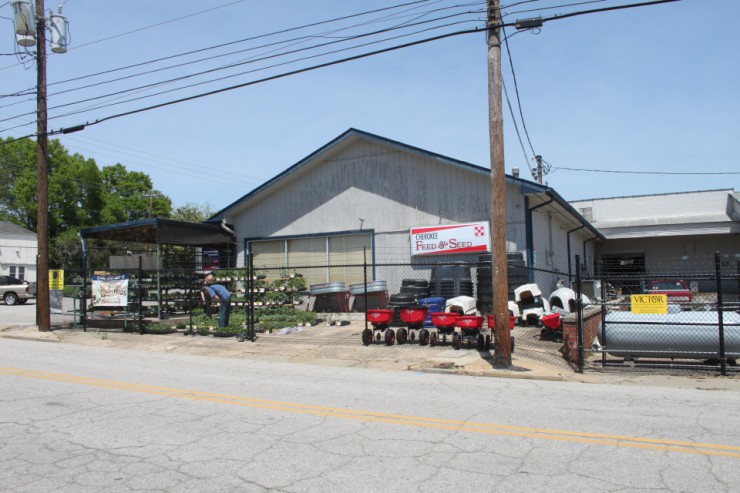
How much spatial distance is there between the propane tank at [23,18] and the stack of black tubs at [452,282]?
45.7ft

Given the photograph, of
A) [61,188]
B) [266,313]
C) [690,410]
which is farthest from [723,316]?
[61,188]

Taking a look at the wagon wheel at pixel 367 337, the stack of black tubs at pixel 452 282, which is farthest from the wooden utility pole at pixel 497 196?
the stack of black tubs at pixel 452 282

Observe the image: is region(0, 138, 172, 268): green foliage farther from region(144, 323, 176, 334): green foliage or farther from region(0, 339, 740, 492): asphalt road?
region(0, 339, 740, 492): asphalt road

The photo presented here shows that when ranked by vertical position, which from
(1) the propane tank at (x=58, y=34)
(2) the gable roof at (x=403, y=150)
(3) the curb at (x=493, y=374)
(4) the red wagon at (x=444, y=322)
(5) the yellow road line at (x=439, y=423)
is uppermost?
(1) the propane tank at (x=58, y=34)

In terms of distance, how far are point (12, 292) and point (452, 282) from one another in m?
28.2

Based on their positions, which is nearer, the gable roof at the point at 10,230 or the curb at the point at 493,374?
the curb at the point at 493,374

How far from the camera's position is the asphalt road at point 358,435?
4648mm

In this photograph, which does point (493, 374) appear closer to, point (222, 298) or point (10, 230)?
point (222, 298)

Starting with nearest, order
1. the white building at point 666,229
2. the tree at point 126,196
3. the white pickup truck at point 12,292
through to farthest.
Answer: the white pickup truck at point 12,292, the white building at point 666,229, the tree at point 126,196

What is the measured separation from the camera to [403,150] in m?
19.7

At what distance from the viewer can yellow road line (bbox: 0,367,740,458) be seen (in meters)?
5.42

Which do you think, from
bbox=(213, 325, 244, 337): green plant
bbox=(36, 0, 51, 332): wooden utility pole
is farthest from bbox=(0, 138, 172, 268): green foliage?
bbox=(213, 325, 244, 337): green plant

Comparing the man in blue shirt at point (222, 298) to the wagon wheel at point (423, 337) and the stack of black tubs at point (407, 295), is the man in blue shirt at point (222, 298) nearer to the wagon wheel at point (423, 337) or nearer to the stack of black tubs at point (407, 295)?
the stack of black tubs at point (407, 295)

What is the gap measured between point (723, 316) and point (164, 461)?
31.7ft
